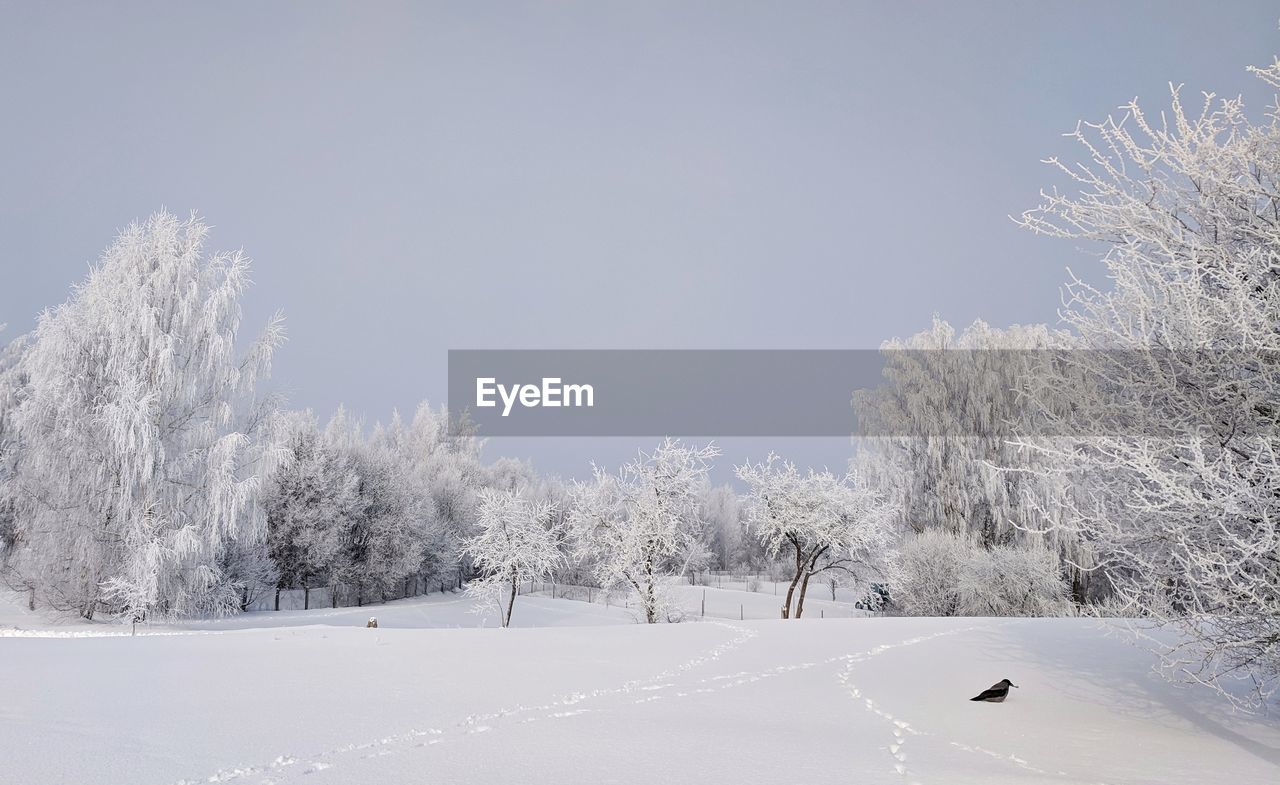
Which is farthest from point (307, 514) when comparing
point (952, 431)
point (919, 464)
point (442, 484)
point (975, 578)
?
point (975, 578)

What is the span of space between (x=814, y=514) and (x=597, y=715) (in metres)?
17.7

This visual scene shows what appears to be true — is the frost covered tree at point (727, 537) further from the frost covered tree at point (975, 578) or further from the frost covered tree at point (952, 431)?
the frost covered tree at point (975, 578)

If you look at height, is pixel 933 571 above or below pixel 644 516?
below

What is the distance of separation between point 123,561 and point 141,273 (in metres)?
7.18

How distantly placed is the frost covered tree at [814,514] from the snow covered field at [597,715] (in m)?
11.1

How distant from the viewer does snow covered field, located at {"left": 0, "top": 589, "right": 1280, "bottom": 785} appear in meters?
4.84

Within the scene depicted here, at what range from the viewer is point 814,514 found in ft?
77.4

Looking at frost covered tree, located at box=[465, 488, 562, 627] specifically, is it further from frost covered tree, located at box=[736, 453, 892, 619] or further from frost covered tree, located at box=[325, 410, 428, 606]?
frost covered tree, located at box=[325, 410, 428, 606]

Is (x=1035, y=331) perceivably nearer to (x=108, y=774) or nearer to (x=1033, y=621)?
(x=1033, y=621)

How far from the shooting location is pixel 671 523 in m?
23.3

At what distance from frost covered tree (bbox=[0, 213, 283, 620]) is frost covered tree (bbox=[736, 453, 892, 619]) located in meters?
13.9

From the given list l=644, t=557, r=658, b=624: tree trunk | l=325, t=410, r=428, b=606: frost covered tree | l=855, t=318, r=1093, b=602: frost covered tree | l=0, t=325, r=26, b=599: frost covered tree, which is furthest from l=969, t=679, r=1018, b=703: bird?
l=325, t=410, r=428, b=606: frost covered tree

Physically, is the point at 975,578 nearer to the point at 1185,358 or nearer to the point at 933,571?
the point at 933,571

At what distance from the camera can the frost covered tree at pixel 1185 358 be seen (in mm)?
5582
